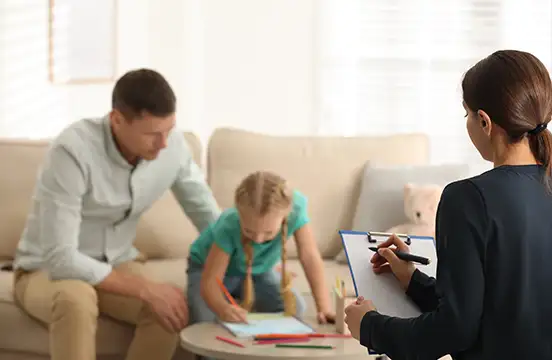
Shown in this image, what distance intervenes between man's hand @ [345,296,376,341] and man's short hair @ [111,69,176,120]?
1.19 meters

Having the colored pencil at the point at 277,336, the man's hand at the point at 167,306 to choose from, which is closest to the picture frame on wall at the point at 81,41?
the man's hand at the point at 167,306

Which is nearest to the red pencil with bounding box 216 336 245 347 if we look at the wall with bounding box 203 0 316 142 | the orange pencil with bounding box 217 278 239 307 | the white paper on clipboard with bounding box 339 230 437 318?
the orange pencil with bounding box 217 278 239 307

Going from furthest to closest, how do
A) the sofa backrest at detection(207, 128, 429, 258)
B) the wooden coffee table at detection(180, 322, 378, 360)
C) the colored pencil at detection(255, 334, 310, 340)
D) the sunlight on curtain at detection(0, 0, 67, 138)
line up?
the sunlight on curtain at detection(0, 0, 67, 138), the sofa backrest at detection(207, 128, 429, 258), the colored pencil at detection(255, 334, 310, 340), the wooden coffee table at detection(180, 322, 378, 360)

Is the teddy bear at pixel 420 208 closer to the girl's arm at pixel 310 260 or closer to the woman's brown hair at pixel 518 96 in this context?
the girl's arm at pixel 310 260

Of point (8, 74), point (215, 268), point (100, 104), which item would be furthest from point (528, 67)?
point (100, 104)

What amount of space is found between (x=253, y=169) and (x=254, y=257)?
2.55 ft

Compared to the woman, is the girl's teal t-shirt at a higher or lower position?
lower

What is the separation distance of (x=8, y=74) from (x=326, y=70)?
1566 millimetres

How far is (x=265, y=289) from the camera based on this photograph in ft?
8.91

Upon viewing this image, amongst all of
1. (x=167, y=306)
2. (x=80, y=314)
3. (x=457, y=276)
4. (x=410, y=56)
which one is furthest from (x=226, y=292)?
(x=410, y=56)

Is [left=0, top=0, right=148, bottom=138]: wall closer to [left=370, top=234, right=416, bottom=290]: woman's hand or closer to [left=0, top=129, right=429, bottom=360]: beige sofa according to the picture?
[left=0, top=129, right=429, bottom=360]: beige sofa

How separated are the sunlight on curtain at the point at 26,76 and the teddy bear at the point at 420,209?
183 centimetres

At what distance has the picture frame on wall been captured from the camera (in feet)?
13.6

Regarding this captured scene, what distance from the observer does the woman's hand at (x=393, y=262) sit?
1.59m
